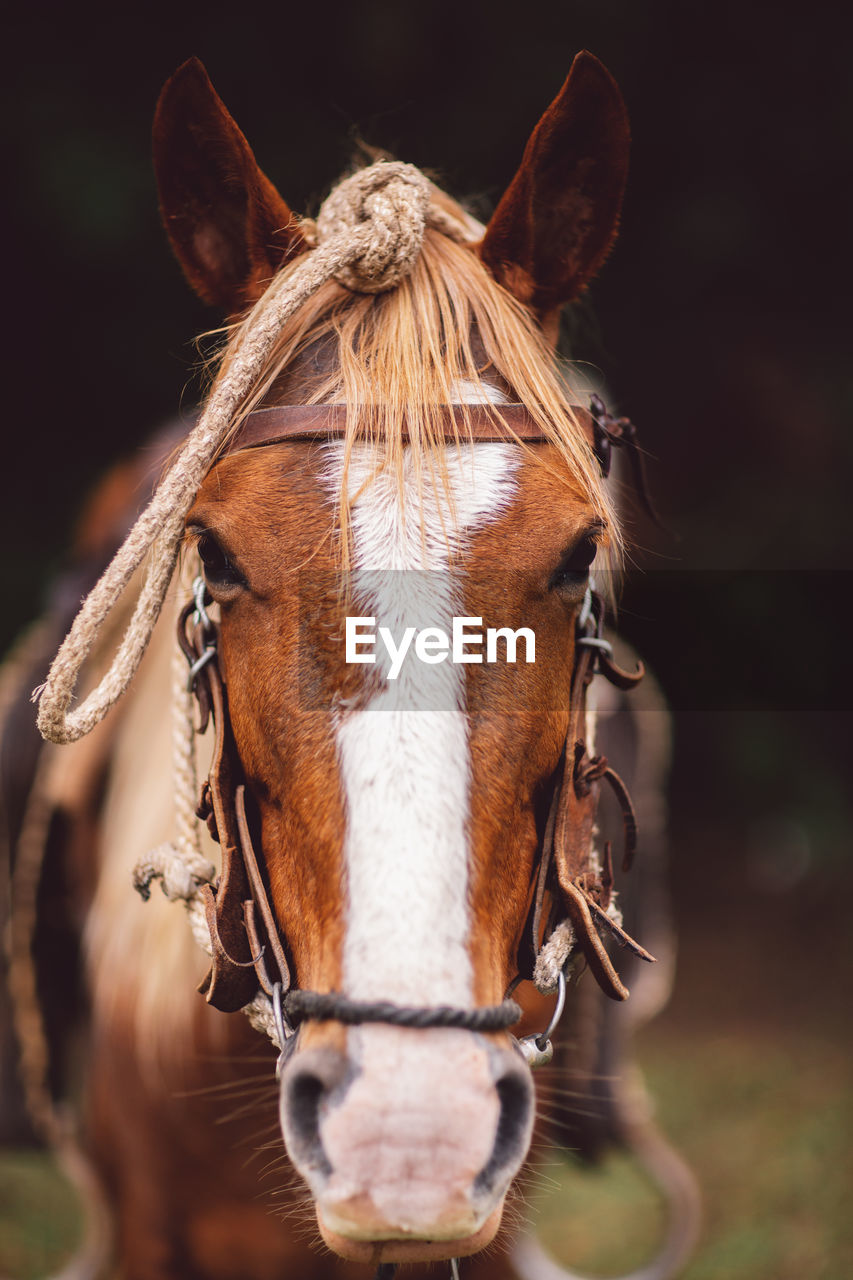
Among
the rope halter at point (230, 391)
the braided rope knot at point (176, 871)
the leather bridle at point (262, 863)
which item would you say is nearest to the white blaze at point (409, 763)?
the leather bridle at point (262, 863)

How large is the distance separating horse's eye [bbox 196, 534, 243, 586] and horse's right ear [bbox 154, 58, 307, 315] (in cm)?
43

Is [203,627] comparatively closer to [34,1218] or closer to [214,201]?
[214,201]

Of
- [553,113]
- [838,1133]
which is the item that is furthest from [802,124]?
[838,1133]

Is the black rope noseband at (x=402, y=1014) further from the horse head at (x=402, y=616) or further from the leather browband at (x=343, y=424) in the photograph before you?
the leather browband at (x=343, y=424)

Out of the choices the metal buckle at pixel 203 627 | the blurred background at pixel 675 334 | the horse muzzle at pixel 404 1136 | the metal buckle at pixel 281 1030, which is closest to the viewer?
the horse muzzle at pixel 404 1136

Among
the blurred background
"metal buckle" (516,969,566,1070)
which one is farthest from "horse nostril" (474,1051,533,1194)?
the blurred background

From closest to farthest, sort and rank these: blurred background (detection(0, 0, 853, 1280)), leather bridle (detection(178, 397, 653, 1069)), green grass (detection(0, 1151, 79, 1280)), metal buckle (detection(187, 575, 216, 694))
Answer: leather bridle (detection(178, 397, 653, 1069))
metal buckle (detection(187, 575, 216, 694))
green grass (detection(0, 1151, 79, 1280))
blurred background (detection(0, 0, 853, 1280))

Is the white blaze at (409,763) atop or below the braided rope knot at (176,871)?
atop

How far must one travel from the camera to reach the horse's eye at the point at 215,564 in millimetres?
1316

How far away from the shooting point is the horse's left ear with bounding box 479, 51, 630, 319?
1458 mm

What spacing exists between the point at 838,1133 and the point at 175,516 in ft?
12.2

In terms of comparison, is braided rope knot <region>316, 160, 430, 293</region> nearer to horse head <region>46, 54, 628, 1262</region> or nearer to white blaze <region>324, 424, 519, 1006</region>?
horse head <region>46, 54, 628, 1262</region>

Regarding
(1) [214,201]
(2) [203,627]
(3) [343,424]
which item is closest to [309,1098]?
(2) [203,627]

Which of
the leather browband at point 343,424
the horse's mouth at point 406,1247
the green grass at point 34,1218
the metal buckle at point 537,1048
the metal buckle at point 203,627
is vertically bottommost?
the green grass at point 34,1218
